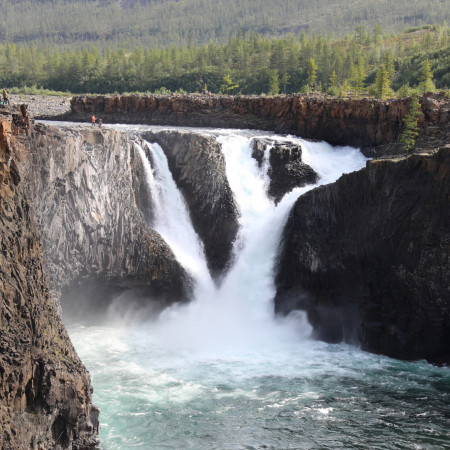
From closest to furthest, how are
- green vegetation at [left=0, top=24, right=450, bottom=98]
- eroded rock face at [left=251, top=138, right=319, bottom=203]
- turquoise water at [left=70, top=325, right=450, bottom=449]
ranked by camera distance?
turquoise water at [left=70, top=325, right=450, bottom=449] < eroded rock face at [left=251, top=138, right=319, bottom=203] < green vegetation at [left=0, top=24, right=450, bottom=98]

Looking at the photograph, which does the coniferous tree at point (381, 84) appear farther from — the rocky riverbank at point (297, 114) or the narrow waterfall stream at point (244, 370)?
the narrow waterfall stream at point (244, 370)

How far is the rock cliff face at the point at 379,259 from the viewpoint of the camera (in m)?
28.6

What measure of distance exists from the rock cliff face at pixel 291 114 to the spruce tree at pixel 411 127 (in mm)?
603

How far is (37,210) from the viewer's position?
29.1 metres

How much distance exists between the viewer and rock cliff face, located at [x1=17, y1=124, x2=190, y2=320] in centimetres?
2983

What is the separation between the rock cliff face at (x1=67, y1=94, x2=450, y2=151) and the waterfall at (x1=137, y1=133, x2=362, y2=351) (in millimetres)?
6297

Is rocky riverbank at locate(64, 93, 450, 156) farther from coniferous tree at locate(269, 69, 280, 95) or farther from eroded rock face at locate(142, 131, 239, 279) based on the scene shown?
coniferous tree at locate(269, 69, 280, 95)

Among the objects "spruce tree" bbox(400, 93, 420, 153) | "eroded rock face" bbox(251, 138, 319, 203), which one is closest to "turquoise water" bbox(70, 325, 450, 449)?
"eroded rock face" bbox(251, 138, 319, 203)

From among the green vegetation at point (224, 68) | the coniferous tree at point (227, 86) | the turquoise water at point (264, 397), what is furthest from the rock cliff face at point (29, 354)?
the coniferous tree at point (227, 86)

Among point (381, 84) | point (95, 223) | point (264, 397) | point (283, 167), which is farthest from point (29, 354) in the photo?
point (381, 84)

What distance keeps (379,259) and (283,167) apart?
10.3m

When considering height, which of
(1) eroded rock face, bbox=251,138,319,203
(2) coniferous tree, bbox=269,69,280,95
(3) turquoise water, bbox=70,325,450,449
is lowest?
(3) turquoise water, bbox=70,325,450,449

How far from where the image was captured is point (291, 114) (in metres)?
46.6

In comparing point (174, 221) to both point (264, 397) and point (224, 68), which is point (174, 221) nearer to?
point (264, 397)
